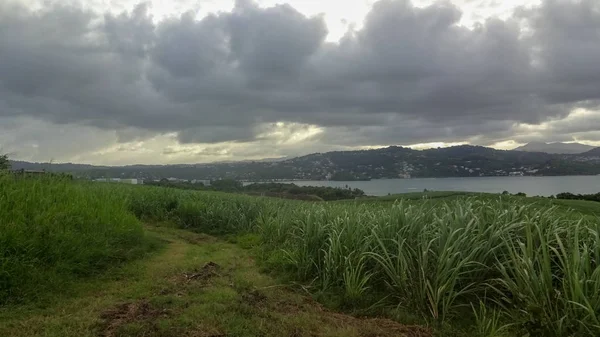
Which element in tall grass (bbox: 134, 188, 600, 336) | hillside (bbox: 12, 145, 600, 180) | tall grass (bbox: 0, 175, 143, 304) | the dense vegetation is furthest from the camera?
hillside (bbox: 12, 145, 600, 180)

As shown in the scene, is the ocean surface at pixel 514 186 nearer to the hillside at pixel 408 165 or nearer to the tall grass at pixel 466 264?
the hillside at pixel 408 165

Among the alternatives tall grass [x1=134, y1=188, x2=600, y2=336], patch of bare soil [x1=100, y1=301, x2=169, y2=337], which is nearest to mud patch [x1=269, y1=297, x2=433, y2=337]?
tall grass [x1=134, y1=188, x2=600, y2=336]

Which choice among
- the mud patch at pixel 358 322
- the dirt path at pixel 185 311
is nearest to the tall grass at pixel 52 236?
the dirt path at pixel 185 311

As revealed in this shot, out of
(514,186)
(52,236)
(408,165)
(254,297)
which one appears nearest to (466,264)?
(254,297)

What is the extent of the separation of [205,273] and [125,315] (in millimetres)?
1865

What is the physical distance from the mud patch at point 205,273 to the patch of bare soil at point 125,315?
1.25 meters

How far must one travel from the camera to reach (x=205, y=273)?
5.71m

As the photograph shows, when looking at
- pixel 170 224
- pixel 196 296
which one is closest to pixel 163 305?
pixel 196 296

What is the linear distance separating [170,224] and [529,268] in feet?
30.0

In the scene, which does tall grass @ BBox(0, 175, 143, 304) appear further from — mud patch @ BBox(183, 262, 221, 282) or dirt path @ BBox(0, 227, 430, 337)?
mud patch @ BBox(183, 262, 221, 282)

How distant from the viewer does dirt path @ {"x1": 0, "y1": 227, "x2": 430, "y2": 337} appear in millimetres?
3559

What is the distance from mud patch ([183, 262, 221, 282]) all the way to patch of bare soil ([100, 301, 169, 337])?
1246 millimetres

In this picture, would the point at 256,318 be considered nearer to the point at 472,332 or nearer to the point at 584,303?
the point at 472,332

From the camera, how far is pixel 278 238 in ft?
25.2
